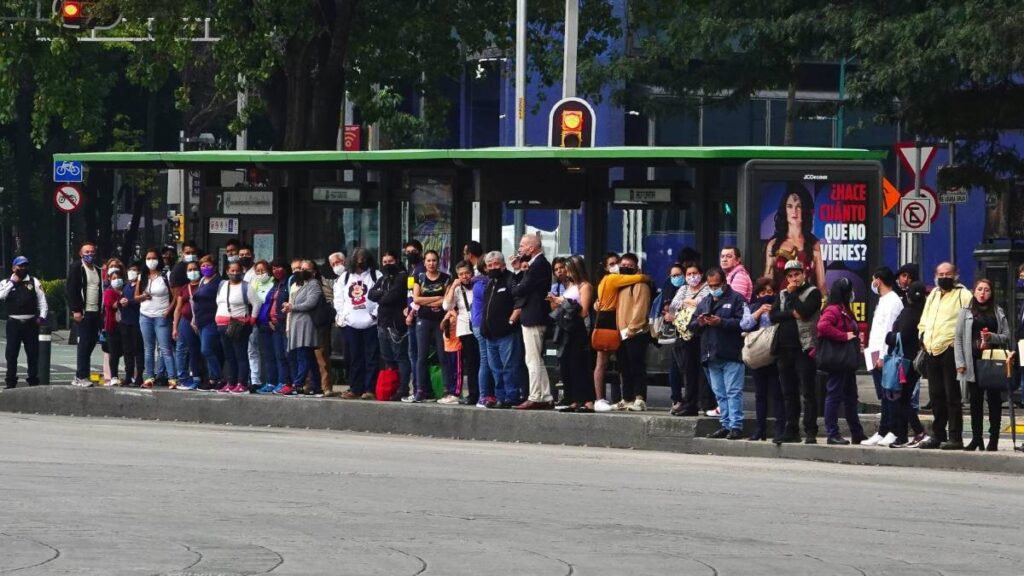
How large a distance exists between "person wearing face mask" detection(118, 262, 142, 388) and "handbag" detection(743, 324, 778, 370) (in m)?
8.39

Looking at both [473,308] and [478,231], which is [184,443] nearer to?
[473,308]

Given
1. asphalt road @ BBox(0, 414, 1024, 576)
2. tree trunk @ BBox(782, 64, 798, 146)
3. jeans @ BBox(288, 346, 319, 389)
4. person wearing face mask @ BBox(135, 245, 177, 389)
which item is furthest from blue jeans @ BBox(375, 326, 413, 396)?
tree trunk @ BBox(782, 64, 798, 146)

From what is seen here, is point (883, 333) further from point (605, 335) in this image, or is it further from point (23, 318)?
point (23, 318)

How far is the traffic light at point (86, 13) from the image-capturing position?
91.1 feet

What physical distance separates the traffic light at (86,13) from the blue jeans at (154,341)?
519 cm

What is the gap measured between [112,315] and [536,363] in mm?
6377

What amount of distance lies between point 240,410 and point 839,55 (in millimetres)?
8736

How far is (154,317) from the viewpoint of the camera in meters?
24.1

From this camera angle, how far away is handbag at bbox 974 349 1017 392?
18.0 m

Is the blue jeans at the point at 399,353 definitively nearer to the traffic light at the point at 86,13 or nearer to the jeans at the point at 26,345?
the jeans at the point at 26,345

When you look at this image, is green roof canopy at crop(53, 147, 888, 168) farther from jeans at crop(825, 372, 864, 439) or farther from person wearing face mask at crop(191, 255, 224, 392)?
jeans at crop(825, 372, 864, 439)

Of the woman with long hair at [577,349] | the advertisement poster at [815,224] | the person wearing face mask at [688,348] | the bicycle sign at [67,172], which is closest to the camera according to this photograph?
the person wearing face mask at [688,348]

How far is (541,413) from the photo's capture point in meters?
20.3

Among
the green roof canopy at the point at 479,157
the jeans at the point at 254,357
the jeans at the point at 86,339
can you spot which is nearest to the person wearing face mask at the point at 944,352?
the green roof canopy at the point at 479,157
